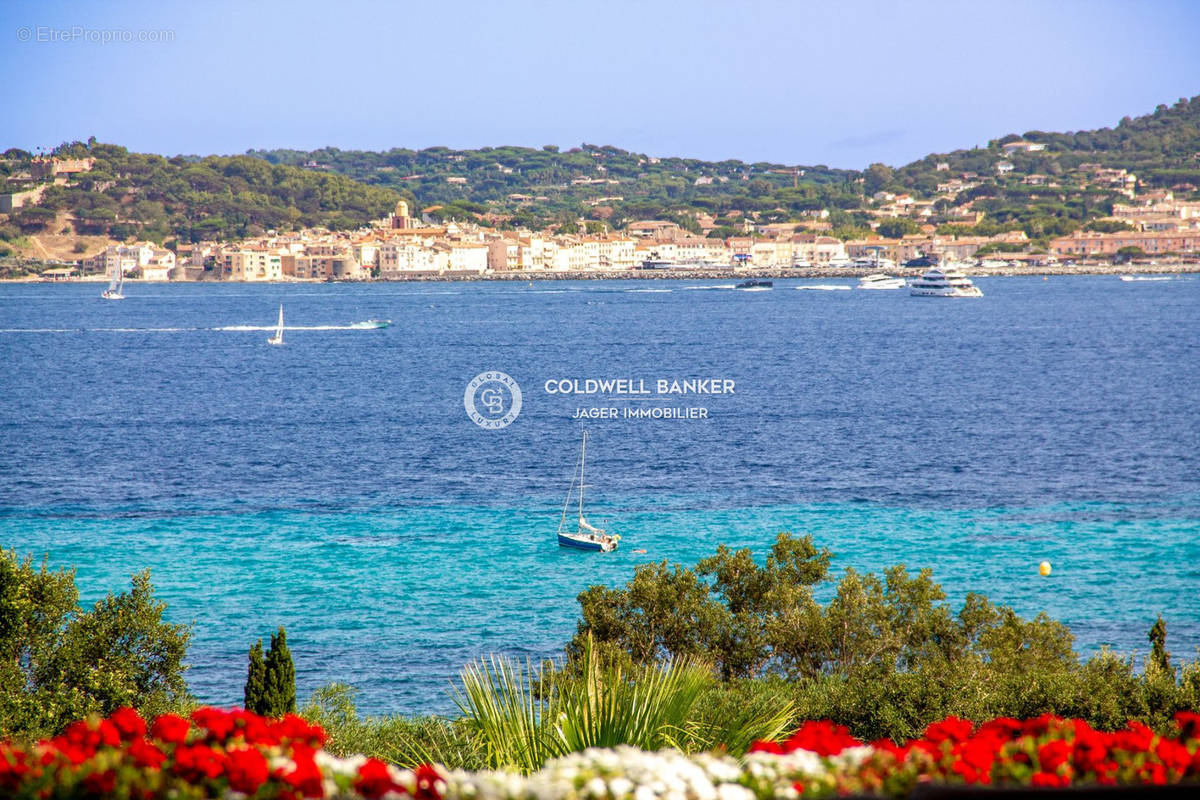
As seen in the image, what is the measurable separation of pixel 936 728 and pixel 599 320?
82912mm

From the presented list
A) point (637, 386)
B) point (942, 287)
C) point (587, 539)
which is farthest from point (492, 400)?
point (942, 287)

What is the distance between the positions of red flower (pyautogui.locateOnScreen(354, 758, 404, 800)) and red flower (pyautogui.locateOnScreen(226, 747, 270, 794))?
24 cm

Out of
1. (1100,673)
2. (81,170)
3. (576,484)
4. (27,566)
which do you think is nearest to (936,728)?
(1100,673)

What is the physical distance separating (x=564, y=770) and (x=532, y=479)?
26417mm

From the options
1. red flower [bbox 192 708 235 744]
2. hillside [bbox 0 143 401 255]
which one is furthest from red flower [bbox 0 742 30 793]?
hillside [bbox 0 143 401 255]

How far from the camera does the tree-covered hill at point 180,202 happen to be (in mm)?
171500

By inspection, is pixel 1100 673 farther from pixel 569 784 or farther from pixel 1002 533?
pixel 1002 533

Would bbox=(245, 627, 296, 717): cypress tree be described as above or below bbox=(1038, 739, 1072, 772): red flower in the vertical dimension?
below

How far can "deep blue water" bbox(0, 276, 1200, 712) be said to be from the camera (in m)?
18.6

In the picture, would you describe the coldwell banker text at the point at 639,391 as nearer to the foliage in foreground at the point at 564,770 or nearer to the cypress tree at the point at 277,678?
the cypress tree at the point at 277,678

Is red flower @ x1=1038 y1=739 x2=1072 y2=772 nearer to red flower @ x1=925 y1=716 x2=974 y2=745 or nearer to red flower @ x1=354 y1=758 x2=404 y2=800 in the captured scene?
red flower @ x1=925 y1=716 x2=974 y2=745

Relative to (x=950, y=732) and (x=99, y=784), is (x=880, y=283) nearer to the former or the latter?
(x=950, y=732)

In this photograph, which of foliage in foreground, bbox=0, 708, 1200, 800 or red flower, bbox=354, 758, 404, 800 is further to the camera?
red flower, bbox=354, 758, 404, 800

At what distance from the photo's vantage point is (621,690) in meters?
4.93
